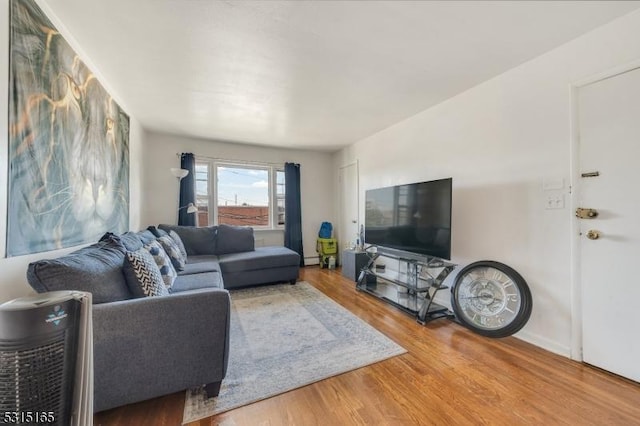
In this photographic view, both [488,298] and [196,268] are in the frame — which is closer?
[488,298]

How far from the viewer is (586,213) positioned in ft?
6.01

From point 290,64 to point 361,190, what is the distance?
2.69 m

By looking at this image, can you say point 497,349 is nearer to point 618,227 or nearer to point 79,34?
point 618,227

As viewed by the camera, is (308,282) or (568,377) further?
(308,282)

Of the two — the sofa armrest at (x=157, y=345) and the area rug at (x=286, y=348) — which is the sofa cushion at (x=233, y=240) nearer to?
the area rug at (x=286, y=348)

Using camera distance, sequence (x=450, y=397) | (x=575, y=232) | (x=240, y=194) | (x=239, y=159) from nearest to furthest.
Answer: (x=450, y=397) < (x=575, y=232) < (x=239, y=159) < (x=240, y=194)

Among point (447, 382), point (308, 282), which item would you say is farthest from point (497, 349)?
point (308, 282)

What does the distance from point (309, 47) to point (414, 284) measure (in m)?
2.47

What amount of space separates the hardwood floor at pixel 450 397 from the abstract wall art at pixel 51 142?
1.17m

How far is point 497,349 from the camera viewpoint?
2.05 metres

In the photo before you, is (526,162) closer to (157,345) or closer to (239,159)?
(157,345)

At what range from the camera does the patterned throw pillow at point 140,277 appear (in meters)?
1.59

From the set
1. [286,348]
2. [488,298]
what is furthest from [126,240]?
[488,298]

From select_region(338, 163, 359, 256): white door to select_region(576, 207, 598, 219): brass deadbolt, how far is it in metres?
3.02
